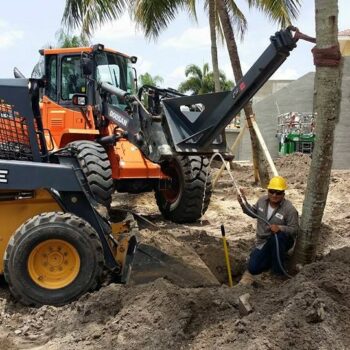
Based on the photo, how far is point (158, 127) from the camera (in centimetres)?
688

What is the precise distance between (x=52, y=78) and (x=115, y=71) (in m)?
1.12

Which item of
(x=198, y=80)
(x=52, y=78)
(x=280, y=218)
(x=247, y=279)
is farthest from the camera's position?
(x=198, y=80)

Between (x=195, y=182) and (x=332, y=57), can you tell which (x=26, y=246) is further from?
(x=195, y=182)

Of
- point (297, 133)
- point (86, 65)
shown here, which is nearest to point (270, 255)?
point (86, 65)

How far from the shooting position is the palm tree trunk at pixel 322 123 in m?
5.29

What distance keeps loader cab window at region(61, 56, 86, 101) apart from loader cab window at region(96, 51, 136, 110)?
14.7 inches

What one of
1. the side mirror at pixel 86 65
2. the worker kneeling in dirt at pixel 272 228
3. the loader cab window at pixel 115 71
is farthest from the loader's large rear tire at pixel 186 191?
the worker kneeling in dirt at pixel 272 228

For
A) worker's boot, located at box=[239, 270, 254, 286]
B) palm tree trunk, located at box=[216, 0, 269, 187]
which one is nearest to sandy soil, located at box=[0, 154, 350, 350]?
worker's boot, located at box=[239, 270, 254, 286]

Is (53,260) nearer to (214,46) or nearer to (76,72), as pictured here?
(76,72)

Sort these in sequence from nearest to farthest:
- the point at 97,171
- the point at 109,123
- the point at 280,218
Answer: the point at 280,218 → the point at 97,171 → the point at 109,123

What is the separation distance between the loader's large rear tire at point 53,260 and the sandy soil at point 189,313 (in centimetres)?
20

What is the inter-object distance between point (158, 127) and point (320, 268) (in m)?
2.65

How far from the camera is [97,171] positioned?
805 cm

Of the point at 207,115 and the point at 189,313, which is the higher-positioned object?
the point at 207,115
